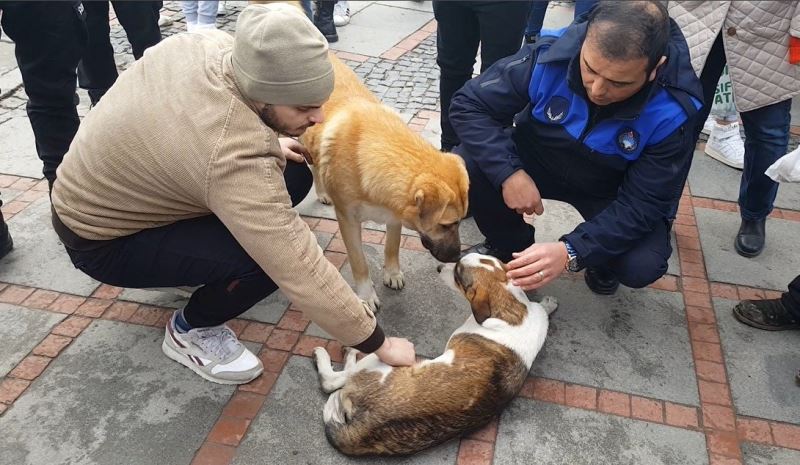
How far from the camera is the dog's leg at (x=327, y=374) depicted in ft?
9.87

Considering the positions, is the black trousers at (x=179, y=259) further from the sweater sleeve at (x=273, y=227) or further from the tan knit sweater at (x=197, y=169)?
the sweater sleeve at (x=273, y=227)

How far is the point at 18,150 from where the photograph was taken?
4977 millimetres

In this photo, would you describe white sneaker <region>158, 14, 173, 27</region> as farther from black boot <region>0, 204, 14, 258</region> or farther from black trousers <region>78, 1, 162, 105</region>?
black boot <region>0, 204, 14, 258</region>

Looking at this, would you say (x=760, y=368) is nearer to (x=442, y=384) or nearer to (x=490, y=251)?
(x=490, y=251)

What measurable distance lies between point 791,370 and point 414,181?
229 centimetres

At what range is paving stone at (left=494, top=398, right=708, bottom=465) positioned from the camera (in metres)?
2.82

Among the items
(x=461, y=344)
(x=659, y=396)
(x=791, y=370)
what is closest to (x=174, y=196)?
(x=461, y=344)

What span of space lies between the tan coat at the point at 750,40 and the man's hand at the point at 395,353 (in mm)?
2525

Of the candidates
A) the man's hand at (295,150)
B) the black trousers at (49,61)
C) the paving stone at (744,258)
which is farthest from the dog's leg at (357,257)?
the paving stone at (744,258)

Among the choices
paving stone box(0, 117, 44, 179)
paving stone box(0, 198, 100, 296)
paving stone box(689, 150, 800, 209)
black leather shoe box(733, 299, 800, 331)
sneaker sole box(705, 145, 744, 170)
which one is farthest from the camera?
sneaker sole box(705, 145, 744, 170)

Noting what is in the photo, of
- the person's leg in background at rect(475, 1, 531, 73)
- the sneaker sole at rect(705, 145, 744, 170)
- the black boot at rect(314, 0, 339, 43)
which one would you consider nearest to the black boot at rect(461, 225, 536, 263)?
the person's leg in background at rect(475, 1, 531, 73)

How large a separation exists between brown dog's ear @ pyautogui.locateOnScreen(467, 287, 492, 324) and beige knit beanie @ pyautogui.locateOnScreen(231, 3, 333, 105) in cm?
142

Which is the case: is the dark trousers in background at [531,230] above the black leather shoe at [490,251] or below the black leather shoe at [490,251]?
above

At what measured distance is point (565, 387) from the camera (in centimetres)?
317
